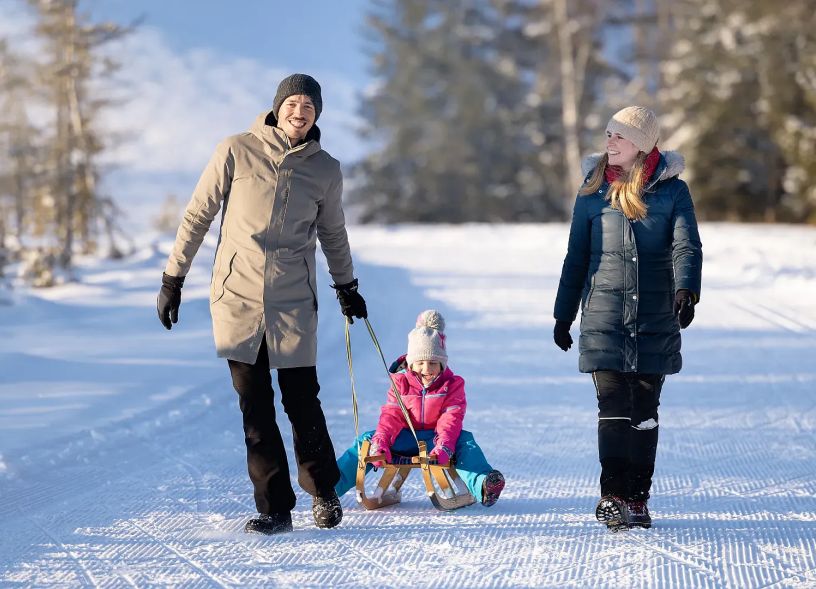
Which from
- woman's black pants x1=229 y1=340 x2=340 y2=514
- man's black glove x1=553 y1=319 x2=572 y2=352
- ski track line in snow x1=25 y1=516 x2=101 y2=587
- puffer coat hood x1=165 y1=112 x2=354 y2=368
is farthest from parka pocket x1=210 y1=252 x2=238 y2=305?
man's black glove x1=553 y1=319 x2=572 y2=352

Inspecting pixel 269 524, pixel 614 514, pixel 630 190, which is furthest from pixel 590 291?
pixel 269 524

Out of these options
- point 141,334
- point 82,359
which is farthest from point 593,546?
point 141,334

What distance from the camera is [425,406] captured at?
15.4 feet

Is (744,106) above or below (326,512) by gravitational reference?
above

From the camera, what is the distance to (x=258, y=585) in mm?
3506

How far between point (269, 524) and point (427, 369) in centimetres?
97

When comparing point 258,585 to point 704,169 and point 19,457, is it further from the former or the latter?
point 704,169

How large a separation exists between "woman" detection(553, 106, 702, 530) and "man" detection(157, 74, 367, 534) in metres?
1.08

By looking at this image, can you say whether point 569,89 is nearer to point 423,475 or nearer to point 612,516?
point 423,475

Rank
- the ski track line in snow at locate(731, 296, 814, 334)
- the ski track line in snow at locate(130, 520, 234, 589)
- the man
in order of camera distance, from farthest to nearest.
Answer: the ski track line in snow at locate(731, 296, 814, 334), the man, the ski track line in snow at locate(130, 520, 234, 589)

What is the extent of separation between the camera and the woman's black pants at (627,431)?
4.29 metres

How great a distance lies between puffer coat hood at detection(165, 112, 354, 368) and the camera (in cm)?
411

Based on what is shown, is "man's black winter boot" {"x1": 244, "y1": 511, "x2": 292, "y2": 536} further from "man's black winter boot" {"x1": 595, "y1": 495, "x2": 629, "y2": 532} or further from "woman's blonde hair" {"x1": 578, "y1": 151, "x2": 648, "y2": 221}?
"woman's blonde hair" {"x1": 578, "y1": 151, "x2": 648, "y2": 221}

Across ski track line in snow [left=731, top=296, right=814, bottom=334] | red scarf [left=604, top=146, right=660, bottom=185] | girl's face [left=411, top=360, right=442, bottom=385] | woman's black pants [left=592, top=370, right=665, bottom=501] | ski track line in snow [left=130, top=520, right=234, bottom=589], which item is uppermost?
red scarf [left=604, top=146, right=660, bottom=185]
